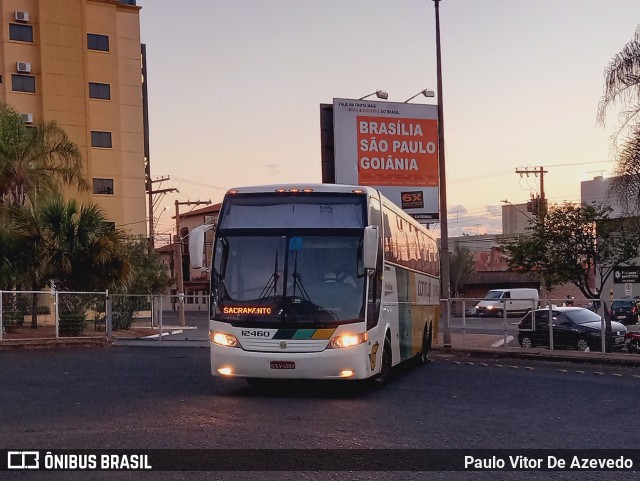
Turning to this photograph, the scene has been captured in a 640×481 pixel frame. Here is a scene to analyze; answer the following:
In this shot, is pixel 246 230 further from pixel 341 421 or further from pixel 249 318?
pixel 341 421

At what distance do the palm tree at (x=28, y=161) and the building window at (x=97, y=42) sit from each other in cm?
1822

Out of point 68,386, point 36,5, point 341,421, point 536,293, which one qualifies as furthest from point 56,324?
point 536,293

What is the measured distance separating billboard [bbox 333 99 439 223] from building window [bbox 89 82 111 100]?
80.4 feet

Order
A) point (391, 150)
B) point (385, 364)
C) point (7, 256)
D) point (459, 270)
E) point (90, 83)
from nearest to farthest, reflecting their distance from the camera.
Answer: point (385, 364) < point (7, 256) < point (391, 150) < point (90, 83) < point (459, 270)

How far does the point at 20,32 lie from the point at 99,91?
5.49 metres

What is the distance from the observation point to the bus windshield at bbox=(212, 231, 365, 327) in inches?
548

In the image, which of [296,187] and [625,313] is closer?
[296,187]

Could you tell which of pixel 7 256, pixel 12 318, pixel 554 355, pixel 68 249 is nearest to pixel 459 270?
pixel 68 249

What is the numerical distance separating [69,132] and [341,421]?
1703 inches

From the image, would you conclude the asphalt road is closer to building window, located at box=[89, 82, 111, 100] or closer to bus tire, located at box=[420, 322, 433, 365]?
bus tire, located at box=[420, 322, 433, 365]

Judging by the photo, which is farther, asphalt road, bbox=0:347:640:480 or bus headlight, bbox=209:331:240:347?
bus headlight, bbox=209:331:240:347

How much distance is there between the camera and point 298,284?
14.0m

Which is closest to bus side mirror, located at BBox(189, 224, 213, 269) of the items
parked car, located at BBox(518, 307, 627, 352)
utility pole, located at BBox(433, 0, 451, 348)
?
parked car, located at BBox(518, 307, 627, 352)

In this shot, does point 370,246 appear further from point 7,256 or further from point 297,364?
point 7,256
